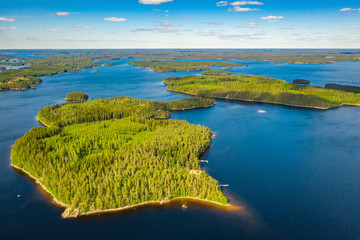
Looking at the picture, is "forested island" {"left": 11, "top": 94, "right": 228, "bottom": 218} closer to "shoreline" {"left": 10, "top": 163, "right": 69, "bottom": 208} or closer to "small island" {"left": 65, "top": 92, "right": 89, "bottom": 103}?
"shoreline" {"left": 10, "top": 163, "right": 69, "bottom": 208}

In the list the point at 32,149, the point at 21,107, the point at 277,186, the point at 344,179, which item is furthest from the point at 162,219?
the point at 21,107

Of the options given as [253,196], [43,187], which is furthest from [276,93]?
[43,187]

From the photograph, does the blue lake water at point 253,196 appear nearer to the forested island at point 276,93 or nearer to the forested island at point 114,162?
the forested island at point 114,162

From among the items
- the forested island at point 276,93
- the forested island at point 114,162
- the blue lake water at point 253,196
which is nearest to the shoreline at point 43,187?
the forested island at point 114,162

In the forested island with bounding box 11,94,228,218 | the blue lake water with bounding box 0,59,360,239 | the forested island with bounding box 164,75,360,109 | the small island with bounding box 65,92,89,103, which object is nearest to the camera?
the blue lake water with bounding box 0,59,360,239

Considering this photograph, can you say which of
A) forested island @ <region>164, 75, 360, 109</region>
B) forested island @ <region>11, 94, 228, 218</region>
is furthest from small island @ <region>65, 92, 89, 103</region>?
forested island @ <region>164, 75, 360, 109</region>

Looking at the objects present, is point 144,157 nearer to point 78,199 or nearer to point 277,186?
point 78,199

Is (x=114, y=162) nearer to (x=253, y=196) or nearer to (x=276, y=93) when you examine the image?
(x=253, y=196)

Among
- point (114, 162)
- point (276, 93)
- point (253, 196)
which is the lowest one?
point (253, 196)
